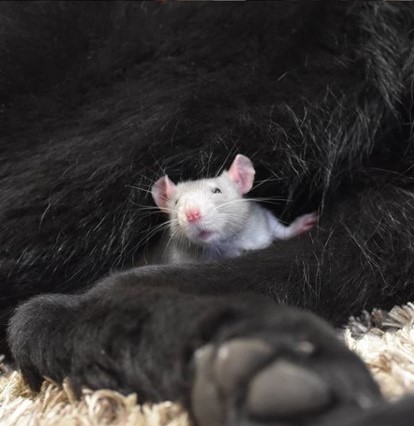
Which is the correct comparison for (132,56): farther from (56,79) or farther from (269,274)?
(269,274)

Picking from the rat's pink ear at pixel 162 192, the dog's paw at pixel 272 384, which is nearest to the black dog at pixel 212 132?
the rat's pink ear at pixel 162 192

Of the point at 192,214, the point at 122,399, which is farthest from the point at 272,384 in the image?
the point at 192,214

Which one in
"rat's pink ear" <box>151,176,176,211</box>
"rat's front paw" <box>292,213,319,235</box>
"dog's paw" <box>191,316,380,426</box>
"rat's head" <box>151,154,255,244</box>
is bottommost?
"rat's front paw" <box>292,213,319,235</box>

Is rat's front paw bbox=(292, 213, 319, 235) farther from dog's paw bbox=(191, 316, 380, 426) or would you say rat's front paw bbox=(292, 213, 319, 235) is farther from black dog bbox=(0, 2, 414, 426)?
dog's paw bbox=(191, 316, 380, 426)

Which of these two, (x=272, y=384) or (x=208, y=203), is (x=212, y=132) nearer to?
(x=208, y=203)

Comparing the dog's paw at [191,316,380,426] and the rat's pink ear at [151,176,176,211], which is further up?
the dog's paw at [191,316,380,426]

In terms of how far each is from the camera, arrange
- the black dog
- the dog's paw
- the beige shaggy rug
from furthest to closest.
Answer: the black dog → the beige shaggy rug → the dog's paw

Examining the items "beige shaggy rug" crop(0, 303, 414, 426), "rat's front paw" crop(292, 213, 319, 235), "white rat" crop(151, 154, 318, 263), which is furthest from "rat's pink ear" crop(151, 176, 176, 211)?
"beige shaggy rug" crop(0, 303, 414, 426)

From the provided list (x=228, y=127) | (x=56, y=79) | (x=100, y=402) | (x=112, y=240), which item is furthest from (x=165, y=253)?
(x=100, y=402)

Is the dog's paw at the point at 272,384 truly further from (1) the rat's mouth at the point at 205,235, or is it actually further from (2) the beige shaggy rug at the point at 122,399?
(1) the rat's mouth at the point at 205,235
